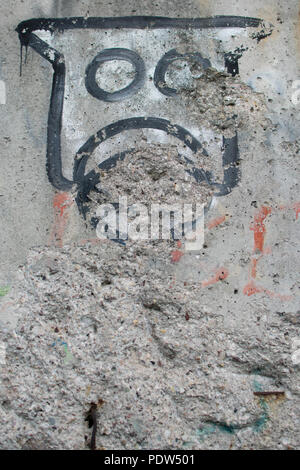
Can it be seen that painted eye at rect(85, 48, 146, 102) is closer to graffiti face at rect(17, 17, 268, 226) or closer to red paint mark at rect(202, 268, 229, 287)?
graffiti face at rect(17, 17, 268, 226)

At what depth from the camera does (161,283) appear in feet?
8.64

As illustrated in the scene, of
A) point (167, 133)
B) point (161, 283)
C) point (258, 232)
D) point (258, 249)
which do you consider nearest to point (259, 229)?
point (258, 232)

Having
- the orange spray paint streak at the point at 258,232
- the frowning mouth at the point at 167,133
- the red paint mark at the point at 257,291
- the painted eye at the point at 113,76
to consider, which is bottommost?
the red paint mark at the point at 257,291

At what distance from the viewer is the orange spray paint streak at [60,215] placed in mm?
2674

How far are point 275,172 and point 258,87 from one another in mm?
538

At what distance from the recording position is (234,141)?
2.72m

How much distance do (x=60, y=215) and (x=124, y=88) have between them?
872 mm

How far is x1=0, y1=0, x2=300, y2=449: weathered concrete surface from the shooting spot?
2.51 meters

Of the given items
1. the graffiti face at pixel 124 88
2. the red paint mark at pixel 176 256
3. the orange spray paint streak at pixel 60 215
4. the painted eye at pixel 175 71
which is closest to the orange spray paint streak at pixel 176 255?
the red paint mark at pixel 176 256

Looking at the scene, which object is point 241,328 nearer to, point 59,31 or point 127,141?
point 127,141

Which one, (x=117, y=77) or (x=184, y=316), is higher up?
(x=117, y=77)

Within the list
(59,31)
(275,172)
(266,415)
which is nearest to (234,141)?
(275,172)

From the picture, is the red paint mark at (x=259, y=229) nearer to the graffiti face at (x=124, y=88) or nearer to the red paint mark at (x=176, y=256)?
the graffiti face at (x=124, y=88)

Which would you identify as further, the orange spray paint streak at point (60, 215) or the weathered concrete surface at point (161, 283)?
the orange spray paint streak at point (60, 215)
